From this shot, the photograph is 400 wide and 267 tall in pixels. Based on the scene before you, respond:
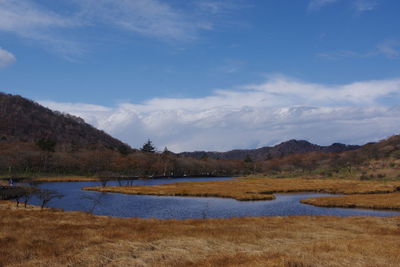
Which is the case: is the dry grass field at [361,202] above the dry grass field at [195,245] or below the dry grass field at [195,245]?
below

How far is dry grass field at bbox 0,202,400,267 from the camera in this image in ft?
60.0

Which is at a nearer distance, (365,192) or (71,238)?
(71,238)

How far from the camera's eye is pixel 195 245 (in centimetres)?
2314

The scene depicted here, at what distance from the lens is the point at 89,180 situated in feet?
440

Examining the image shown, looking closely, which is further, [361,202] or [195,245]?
[361,202]

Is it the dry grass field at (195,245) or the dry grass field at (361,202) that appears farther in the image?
the dry grass field at (361,202)

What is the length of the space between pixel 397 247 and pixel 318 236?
269 inches

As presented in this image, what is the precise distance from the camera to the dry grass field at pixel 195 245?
18.3 meters

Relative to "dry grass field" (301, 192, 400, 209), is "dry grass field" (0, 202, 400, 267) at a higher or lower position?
higher

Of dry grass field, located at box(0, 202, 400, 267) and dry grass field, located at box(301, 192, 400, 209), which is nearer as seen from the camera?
dry grass field, located at box(0, 202, 400, 267)

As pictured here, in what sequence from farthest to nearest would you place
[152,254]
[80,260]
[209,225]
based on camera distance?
[209,225] < [152,254] < [80,260]

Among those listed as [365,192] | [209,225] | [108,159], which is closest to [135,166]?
[108,159]

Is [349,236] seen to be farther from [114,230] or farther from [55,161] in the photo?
[55,161]

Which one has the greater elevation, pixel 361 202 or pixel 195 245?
pixel 195 245
